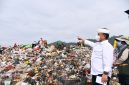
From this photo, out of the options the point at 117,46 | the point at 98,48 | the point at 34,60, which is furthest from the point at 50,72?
the point at 98,48

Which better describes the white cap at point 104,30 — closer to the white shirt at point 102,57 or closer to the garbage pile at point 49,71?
the white shirt at point 102,57

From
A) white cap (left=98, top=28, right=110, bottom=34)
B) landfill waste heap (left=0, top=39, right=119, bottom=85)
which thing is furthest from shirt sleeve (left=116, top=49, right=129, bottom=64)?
landfill waste heap (left=0, top=39, right=119, bottom=85)

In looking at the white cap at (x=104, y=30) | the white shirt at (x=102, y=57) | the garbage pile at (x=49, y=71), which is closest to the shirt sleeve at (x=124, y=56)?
the white shirt at (x=102, y=57)

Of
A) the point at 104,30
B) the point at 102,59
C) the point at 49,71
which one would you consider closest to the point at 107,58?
the point at 102,59

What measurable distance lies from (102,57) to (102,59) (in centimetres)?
3

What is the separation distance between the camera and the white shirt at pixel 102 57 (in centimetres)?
693

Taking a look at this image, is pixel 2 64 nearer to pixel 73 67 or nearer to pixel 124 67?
pixel 73 67

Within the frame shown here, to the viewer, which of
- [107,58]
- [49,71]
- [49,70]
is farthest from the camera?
[49,70]

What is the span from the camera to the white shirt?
22.7ft

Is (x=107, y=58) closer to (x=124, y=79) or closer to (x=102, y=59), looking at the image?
(x=102, y=59)

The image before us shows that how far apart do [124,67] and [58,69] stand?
5304 millimetres

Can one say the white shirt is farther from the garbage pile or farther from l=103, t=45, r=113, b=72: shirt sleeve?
the garbage pile

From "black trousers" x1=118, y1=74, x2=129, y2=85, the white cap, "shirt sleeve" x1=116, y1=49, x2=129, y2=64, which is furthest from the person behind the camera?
"black trousers" x1=118, y1=74, x2=129, y2=85

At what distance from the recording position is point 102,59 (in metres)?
7.05
